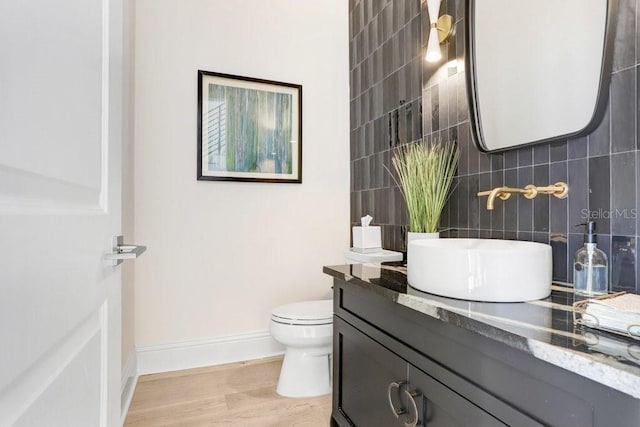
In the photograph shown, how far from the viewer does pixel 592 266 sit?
3.17 ft

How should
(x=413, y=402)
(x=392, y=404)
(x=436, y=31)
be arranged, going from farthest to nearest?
(x=436, y=31)
(x=392, y=404)
(x=413, y=402)

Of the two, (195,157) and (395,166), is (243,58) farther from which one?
(395,166)

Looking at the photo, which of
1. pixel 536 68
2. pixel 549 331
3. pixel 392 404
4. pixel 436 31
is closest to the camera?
pixel 549 331

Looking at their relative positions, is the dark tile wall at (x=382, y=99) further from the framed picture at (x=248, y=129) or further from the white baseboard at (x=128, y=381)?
the white baseboard at (x=128, y=381)

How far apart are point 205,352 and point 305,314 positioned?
85 centimetres

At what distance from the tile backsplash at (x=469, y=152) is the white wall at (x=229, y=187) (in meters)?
0.22

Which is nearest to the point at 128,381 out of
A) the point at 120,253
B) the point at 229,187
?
the point at 229,187

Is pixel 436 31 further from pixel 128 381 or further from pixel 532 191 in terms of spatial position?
pixel 128 381

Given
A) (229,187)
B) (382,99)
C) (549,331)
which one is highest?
(382,99)

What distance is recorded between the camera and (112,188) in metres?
0.82

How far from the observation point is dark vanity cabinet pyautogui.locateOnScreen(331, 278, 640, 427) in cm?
61

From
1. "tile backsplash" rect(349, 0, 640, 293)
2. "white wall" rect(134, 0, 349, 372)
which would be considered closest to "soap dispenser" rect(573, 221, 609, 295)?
"tile backsplash" rect(349, 0, 640, 293)

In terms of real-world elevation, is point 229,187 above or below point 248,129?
below

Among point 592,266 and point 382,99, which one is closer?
point 592,266
